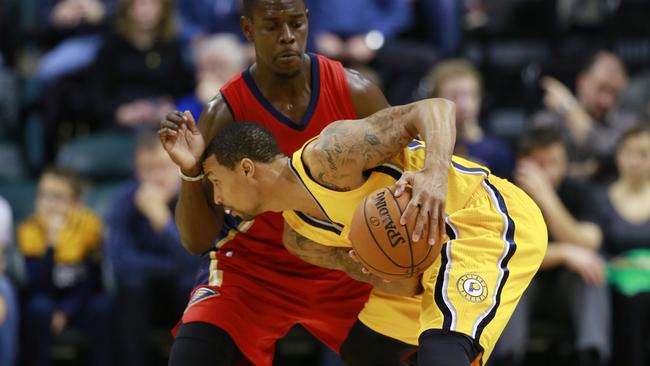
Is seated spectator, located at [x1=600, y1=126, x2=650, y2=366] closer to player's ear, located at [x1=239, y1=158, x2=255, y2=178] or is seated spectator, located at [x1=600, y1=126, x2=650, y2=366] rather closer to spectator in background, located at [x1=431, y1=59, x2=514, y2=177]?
spectator in background, located at [x1=431, y1=59, x2=514, y2=177]

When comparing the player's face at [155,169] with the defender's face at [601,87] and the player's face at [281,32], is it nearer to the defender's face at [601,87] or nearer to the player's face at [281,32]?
the player's face at [281,32]

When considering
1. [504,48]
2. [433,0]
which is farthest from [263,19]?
[504,48]

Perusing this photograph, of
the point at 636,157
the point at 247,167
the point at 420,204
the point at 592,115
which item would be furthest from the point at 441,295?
the point at 592,115

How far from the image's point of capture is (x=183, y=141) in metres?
4.46

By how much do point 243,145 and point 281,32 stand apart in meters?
0.53

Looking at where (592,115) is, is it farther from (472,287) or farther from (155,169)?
(472,287)

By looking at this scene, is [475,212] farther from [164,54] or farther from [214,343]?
[164,54]

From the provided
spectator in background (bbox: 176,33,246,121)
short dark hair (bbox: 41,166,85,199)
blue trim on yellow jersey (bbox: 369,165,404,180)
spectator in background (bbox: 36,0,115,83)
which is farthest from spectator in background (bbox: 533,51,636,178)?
blue trim on yellow jersey (bbox: 369,165,404,180)

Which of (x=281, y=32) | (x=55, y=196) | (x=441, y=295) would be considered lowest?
(x=55, y=196)

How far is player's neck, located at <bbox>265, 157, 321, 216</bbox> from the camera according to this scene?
4305 mm

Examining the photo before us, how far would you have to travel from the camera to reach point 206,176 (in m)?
4.56

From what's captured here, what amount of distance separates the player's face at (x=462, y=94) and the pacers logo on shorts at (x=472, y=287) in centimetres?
305

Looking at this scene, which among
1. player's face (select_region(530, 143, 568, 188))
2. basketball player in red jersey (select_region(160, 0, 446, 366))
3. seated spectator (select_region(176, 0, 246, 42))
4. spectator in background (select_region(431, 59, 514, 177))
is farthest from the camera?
seated spectator (select_region(176, 0, 246, 42))

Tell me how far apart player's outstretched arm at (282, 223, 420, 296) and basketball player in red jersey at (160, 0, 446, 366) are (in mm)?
187
